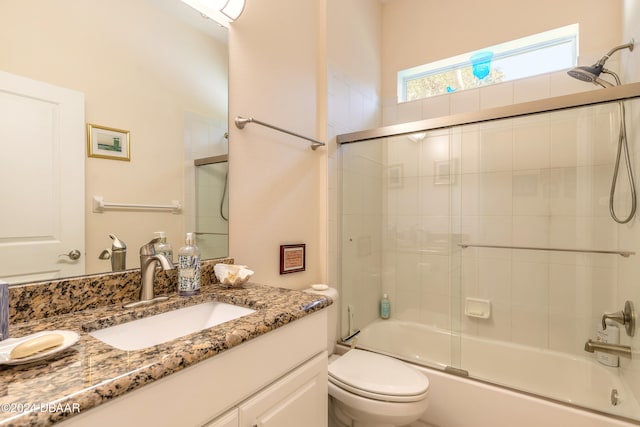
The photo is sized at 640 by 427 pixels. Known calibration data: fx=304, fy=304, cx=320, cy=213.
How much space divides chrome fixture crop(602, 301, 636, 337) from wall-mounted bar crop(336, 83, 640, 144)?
39.2 inches

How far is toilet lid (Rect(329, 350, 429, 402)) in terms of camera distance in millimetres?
1278

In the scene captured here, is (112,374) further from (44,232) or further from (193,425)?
(44,232)

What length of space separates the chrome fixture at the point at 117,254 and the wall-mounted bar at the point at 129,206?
0.09 m

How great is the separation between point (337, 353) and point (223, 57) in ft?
5.75

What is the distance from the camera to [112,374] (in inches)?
19.3

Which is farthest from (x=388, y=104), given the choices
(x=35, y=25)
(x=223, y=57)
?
(x=35, y=25)

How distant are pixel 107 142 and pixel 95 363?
0.67 metres

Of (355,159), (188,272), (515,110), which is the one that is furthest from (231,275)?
(515,110)

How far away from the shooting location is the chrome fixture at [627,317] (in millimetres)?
1449

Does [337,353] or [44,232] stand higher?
[44,232]

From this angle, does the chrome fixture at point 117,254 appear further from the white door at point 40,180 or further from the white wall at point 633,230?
the white wall at point 633,230

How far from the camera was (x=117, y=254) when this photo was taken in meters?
0.94

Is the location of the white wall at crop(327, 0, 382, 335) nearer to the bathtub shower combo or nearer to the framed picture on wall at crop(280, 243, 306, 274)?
the bathtub shower combo

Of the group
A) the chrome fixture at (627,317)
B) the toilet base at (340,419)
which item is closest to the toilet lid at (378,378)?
the toilet base at (340,419)
